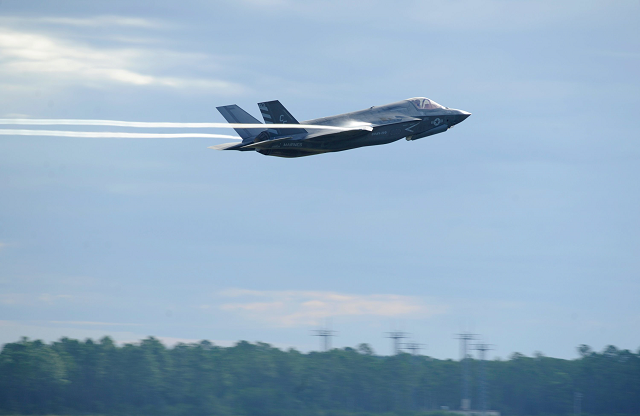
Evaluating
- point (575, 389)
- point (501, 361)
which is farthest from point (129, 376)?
point (575, 389)

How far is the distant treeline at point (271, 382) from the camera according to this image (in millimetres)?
165750

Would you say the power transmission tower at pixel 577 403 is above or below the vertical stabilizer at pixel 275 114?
below

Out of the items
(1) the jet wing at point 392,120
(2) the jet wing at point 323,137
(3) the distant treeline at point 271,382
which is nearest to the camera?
(2) the jet wing at point 323,137

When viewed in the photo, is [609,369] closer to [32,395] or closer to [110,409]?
[110,409]

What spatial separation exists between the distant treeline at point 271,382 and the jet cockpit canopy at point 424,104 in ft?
372

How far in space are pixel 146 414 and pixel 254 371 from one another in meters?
28.4

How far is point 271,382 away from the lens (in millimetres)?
177125

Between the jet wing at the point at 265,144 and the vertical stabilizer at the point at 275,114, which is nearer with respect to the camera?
the jet wing at the point at 265,144

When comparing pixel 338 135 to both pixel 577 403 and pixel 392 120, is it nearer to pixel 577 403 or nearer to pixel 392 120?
pixel 392 120

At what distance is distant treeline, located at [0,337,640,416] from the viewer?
544ft

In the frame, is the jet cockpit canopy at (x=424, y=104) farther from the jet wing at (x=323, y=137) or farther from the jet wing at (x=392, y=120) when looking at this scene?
the jet wing at (x=323, y=137)

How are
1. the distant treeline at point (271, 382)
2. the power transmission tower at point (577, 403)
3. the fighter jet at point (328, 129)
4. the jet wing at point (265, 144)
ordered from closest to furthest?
the jet wing at point (265, 144), the fighter jet at point (328, 129), the distant treeline at point (271, 382), the power transmission tower at point (577, 403)

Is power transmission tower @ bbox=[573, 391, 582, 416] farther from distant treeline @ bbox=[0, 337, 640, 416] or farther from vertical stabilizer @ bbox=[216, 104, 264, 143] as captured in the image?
vertical stabilizer @ bbox=[216, 104, 264, 143]

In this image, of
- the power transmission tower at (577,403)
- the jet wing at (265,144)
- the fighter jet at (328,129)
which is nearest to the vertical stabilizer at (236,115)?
the fighter jet at (328,129)
